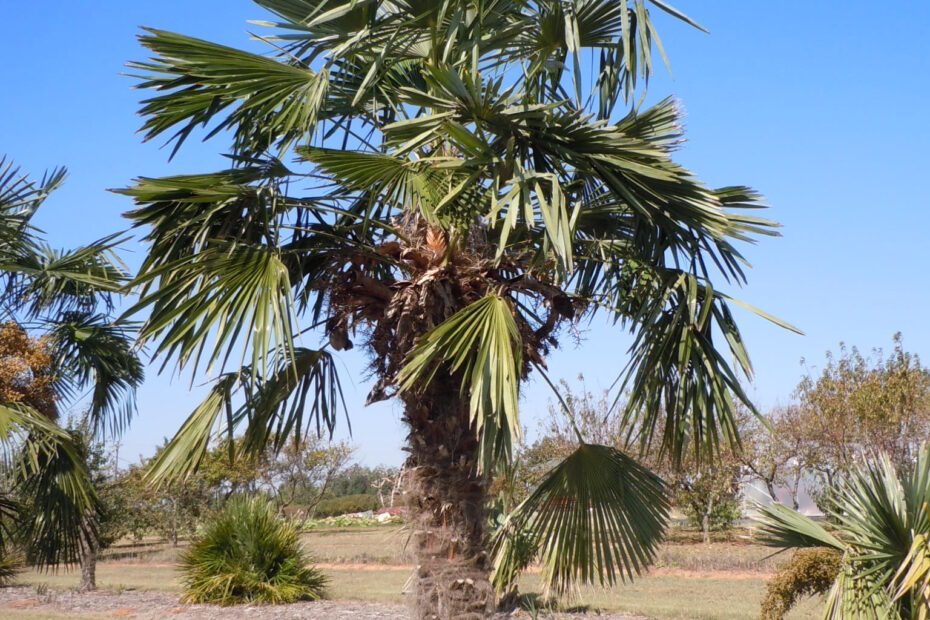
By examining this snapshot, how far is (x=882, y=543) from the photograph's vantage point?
238 inches

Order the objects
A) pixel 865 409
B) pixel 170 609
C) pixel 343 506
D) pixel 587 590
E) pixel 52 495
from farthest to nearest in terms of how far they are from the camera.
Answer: pixel 343 506, pixel 865 409, pixel 170 609, pixel 587 590, pixel 52 495

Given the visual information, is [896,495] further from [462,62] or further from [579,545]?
[462,62]

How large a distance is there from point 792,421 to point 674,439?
22.7 m

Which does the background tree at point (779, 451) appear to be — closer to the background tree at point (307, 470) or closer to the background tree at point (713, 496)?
the background tree at point (713, 496)

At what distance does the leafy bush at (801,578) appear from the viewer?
6262 millimetres

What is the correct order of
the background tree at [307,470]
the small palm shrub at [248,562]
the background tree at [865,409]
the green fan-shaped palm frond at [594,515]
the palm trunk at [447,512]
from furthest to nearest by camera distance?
the background tree at [307,470] < the background tree at [865,409] < the small palm shrub at [248,562] < the green fan-shaped palm frond at [594,515] < the palm trunk at [447,512]

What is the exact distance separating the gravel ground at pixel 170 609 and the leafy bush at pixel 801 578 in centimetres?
509

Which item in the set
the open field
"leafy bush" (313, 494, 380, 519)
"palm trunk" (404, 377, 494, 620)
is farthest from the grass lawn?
"leafy bush" (313, 494, 380, 519)

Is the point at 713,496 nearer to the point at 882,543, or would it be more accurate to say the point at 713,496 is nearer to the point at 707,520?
the point at 707,520

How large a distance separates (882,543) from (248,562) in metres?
10.6

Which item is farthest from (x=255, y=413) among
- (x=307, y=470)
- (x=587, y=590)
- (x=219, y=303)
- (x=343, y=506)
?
(x=343, y=506)

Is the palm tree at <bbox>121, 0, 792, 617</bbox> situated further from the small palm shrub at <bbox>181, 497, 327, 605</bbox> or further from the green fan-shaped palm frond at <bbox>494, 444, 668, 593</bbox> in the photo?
the small palm shrub at <bbox>181, 497, 327, 605</bbox>

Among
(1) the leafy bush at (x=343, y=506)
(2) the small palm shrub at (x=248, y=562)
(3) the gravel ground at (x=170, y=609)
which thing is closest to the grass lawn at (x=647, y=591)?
(3) the gravel ground at (x=170, y=609)

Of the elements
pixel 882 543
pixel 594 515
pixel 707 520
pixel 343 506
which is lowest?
pixel 707 520
